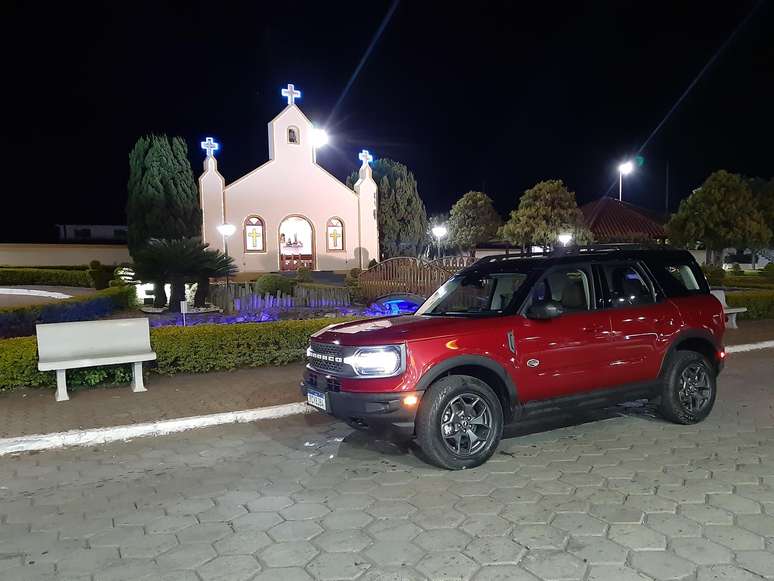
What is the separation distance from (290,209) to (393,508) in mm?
30948

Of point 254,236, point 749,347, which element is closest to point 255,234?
point 254,236

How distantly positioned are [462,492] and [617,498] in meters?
1.13

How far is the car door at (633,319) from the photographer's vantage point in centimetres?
599

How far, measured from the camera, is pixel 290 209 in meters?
34.3

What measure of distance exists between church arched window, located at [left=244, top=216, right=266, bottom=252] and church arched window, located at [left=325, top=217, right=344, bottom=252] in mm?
3896

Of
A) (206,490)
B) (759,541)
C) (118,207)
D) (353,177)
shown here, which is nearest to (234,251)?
(353,177)

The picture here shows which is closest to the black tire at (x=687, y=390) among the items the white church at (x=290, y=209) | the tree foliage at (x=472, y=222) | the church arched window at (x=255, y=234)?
the white church at (x=290, y=209)

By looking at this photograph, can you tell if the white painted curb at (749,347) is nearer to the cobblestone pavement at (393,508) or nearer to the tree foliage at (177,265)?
the cobblestone pavement at (393,508)

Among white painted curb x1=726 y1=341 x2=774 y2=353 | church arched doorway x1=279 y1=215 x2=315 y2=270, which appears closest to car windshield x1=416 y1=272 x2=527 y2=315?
white painted curb x1=726 y1=341 x2=774 y2=353

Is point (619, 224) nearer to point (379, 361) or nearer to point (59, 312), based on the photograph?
point (59, 312)

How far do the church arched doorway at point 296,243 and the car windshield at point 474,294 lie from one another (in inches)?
1089

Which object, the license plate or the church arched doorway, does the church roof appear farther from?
the license plate

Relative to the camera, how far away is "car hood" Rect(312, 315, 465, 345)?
17.1 feet

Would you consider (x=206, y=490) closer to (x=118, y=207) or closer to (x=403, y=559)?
(x=403, y=559)
